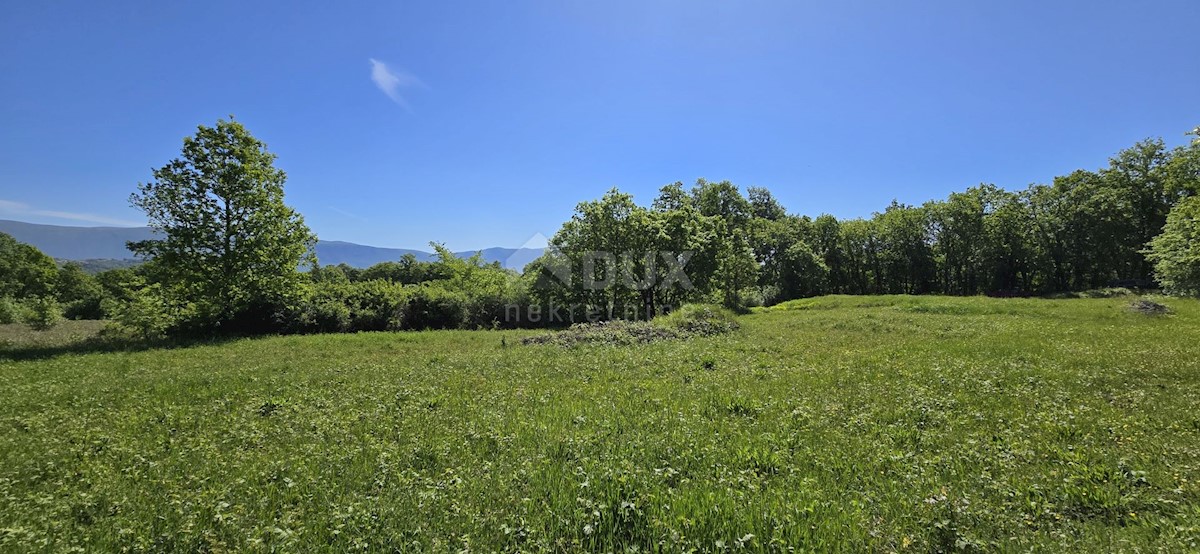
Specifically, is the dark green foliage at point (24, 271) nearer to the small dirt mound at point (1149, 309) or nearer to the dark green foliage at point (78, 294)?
the dark green foliage at point (78, 294)

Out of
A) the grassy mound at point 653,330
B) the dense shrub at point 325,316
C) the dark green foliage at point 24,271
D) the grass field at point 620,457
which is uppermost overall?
the dark green foliage at point 24,271

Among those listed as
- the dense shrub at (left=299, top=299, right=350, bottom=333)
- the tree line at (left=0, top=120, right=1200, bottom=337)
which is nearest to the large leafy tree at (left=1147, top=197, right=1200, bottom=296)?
the tree line at (left=0, top=120, right=1200, bottom=337)

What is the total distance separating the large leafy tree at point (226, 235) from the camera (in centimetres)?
2414

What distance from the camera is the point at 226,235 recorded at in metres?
25.3

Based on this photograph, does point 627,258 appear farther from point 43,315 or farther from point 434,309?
point 43,315

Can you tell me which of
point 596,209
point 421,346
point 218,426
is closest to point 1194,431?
point 218,426

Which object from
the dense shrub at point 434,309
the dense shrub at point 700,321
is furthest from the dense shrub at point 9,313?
the dense shrub at point 700,321

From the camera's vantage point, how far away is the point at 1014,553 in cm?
427

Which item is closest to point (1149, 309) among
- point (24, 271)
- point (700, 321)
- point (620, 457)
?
point (700, 321)

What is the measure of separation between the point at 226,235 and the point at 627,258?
23.4 metres

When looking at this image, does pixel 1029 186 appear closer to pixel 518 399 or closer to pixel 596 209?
pixel 596 209

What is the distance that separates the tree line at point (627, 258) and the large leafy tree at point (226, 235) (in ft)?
0.24

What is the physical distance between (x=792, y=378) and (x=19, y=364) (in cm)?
2501

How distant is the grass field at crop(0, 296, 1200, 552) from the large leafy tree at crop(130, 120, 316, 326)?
11.9m
